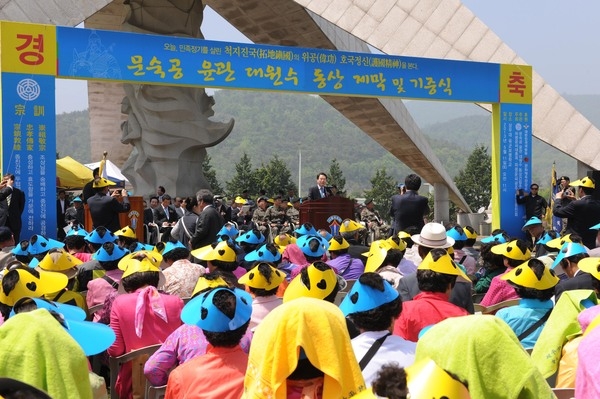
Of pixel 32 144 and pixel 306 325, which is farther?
pixel 32 144

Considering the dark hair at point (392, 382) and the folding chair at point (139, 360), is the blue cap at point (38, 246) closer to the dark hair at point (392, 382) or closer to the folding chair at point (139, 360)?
the folding chair at point (139, 360)

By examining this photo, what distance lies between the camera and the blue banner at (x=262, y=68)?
35.2 feet

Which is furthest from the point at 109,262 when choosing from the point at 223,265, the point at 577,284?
the point at 577,284

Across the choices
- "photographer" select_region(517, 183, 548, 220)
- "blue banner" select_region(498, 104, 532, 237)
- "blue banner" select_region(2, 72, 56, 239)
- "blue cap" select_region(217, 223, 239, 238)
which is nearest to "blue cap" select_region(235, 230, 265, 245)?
"blue cap" select_region(217, 223, 239, 238)

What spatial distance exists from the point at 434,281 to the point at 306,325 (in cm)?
195

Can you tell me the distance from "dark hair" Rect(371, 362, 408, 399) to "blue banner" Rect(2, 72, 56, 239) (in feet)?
30.1

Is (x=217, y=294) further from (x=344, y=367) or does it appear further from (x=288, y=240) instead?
(x=288, y=240)

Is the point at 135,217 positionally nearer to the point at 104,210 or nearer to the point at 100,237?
the point at 104,210

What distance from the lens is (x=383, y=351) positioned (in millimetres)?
3018

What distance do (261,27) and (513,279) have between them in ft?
60.7

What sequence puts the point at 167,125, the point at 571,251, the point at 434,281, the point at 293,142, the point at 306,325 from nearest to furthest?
the point at 306,325
the point at 434,281
the point at 571,251
the point at 167,125
the point at 293,142

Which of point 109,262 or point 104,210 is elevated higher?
point 104,210

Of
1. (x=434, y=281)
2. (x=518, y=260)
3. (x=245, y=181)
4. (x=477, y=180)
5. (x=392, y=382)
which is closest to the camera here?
(x=392, y=382)

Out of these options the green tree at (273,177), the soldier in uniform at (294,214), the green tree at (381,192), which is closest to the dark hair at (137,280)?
the soldier in uniform at (294,214)
